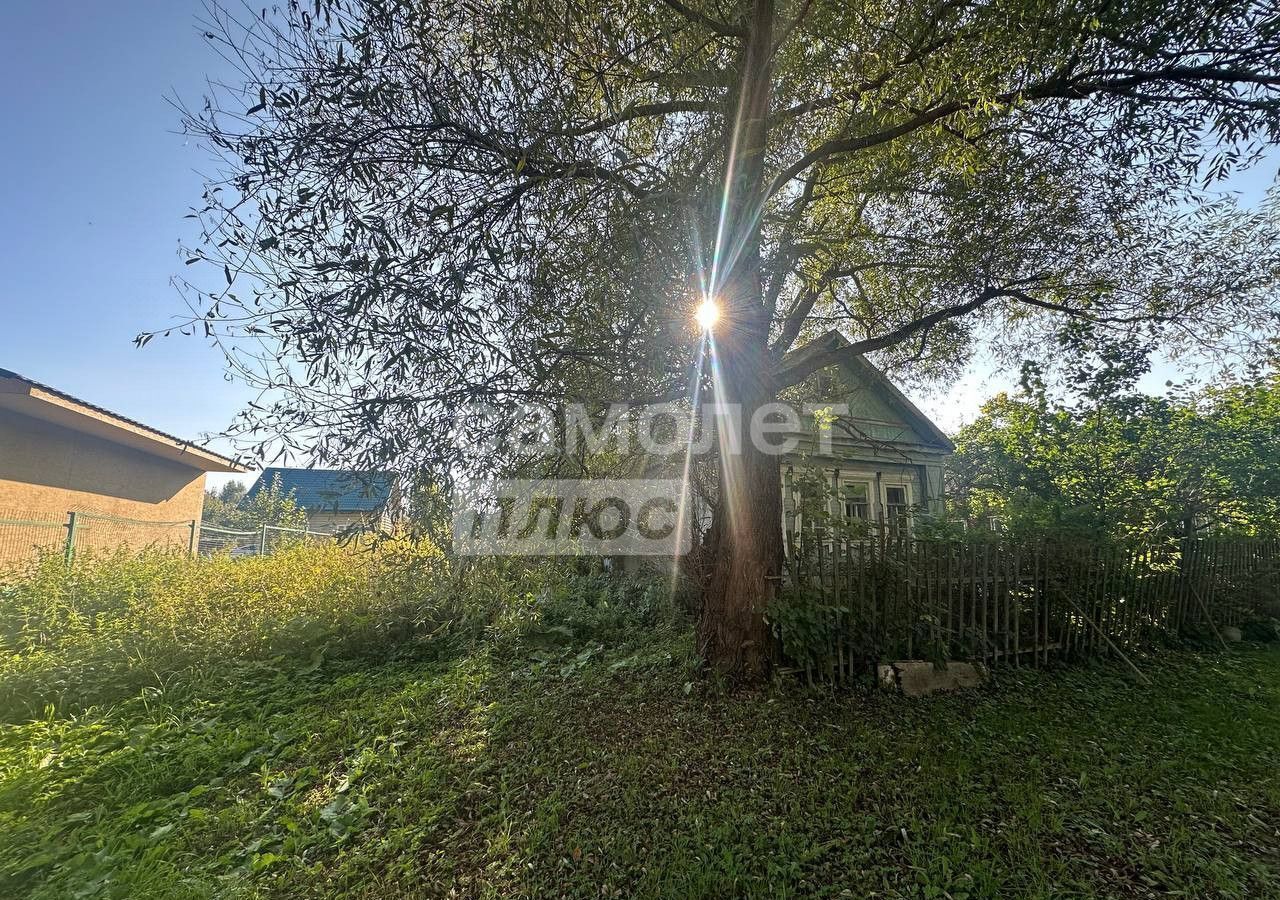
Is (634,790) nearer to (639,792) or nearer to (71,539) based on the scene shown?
(639,792)

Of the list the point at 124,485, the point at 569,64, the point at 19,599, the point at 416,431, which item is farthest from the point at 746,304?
the point at 124,485

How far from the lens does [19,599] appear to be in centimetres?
542

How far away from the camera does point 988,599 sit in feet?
17.2

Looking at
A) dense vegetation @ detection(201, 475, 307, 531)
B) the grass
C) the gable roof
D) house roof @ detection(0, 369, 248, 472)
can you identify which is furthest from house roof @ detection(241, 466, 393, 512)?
dense vegetation @ detection(201, 475, 307, 531)

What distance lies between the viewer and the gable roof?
→ 16.3 feet

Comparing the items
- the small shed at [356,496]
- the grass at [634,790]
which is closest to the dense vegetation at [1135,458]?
the grass at [634,790]

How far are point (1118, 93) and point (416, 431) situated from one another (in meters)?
6.10

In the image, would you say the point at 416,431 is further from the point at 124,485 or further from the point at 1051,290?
the point at 124,485

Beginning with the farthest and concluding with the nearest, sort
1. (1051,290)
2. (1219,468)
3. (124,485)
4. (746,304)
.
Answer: (124,485) < (1219,468) < (1051,290) < (746,304)

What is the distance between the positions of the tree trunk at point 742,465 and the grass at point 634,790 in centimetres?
49

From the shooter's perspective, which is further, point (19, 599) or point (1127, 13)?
point (19, 599)

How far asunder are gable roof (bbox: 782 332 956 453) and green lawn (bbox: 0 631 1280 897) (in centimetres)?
318

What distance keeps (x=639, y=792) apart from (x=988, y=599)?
4.43 metres

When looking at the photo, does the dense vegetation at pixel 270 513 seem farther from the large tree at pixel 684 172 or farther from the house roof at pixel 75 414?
the large tree at pixel 684 172
